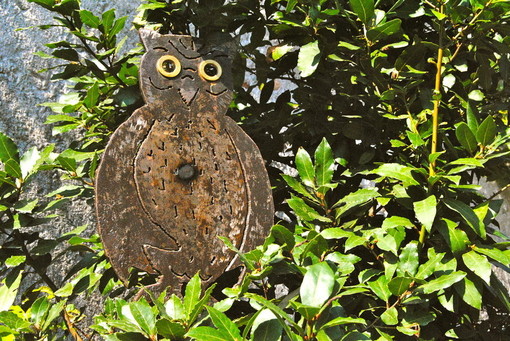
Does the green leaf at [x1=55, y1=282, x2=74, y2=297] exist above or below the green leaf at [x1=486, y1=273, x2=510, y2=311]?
above

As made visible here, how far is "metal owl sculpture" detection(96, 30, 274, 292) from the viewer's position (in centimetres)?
127

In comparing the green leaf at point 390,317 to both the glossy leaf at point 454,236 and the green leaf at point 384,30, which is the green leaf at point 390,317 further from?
the green leaf at point 384,30

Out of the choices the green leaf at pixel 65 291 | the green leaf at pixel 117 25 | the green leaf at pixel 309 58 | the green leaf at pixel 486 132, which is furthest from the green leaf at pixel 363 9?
the green leaf at pixel 65 291

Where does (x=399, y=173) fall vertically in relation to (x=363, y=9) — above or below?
below

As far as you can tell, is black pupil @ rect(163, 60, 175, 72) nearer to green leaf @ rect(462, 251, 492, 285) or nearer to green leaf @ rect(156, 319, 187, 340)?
green leaf @ rect(156, 319, 187, 340)

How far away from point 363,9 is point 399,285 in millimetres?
597

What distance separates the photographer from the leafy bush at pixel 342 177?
4.14 ft

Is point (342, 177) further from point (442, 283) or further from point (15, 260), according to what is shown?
point (15, 260)

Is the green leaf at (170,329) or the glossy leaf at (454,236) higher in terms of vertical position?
the green leaf at (170,329)

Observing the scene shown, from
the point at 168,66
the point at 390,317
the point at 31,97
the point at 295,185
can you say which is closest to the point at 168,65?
the point at 168,66

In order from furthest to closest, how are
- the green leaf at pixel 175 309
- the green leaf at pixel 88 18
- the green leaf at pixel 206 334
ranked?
the green leaf at pixel 88 18
the green leaf at pixel 175 309
the green leaf at pixel 206 334

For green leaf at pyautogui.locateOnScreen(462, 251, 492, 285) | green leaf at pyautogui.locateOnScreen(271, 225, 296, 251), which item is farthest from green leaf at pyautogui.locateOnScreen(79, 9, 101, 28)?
green leaf at pyautogui.locateOnScreen(462, 251, 492, 285)

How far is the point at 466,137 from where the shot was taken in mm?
1373

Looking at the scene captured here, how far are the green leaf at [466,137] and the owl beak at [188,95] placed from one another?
0.56m
